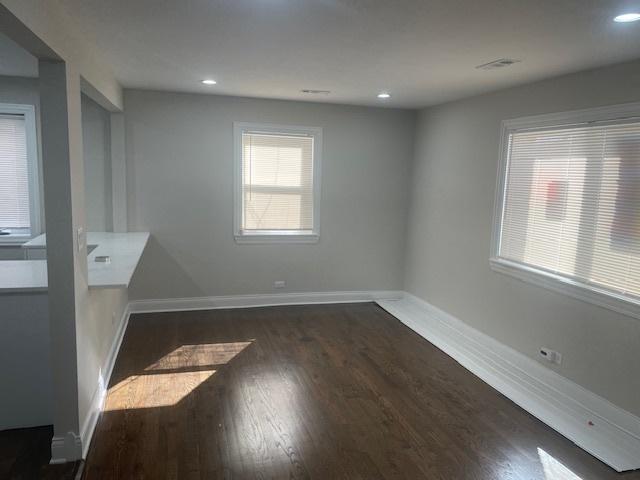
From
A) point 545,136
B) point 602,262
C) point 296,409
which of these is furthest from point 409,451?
point 545,136

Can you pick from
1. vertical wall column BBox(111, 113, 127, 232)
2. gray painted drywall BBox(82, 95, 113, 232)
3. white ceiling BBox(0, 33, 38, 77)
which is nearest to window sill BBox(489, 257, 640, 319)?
vertical wall column BBox(111, 113, 127, 232)

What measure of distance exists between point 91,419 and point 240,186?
9.79ft

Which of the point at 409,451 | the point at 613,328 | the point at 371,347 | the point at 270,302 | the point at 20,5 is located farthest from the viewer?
the point at 270,302

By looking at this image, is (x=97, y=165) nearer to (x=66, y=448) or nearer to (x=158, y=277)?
(x=158, y=277)

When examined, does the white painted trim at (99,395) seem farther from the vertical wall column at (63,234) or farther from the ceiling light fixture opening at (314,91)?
the ceiling light fixture opening at (314,91)

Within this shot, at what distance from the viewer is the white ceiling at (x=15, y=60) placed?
315 cm

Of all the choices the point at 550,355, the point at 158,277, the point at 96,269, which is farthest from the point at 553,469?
the point at 158,277

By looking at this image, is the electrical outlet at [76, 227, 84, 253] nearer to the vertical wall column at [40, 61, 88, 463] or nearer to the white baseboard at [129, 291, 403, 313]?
the vertical wall column at [40, 61, 88, 463]

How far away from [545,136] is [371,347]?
93.5 inches

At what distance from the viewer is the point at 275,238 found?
5.43m

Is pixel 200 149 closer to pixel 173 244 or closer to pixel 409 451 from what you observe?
pixel 173 244

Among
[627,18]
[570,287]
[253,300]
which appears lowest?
[253,300]

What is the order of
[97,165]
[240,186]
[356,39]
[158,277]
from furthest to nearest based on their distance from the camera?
[240,186]
[158,277]
[97,165]
[356,39]

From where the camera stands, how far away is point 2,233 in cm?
452
